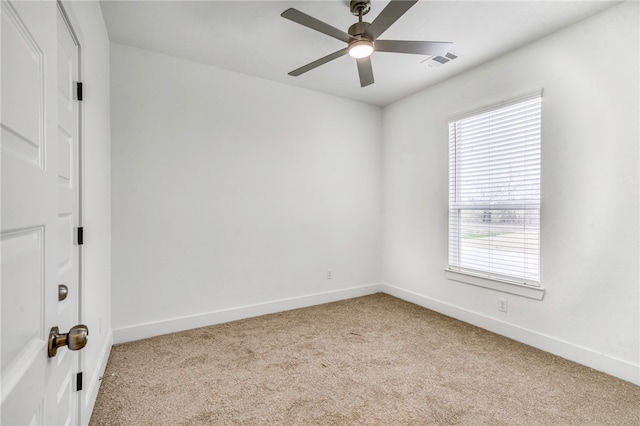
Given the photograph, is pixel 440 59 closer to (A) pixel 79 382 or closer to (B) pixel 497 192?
(B) pixel 497 192

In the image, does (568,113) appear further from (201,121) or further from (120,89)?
(120,89)

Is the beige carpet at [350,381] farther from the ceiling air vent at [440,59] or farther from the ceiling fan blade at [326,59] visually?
the ceiling air vent at [440,59]

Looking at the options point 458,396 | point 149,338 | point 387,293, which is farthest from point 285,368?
point 387,293

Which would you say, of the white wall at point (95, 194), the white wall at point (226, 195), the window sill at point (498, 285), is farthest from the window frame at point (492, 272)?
the white wall at point (95, 194)

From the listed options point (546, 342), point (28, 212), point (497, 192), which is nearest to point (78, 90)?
point (28, 212)

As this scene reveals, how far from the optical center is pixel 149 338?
2.83m

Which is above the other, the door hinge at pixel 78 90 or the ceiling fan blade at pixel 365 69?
the ceiling fan blade at pixel 365 69

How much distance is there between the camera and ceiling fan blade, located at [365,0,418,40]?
1.68 m

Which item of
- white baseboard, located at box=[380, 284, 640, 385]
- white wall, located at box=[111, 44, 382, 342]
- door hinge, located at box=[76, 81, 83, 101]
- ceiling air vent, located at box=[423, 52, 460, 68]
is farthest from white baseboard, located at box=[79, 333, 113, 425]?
ceiling air vent, located at box=[423, 52, 460, 68]

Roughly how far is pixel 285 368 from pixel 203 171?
2024 millimetres

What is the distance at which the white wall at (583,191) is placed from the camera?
7.23 feet

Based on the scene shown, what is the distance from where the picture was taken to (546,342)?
2617mm

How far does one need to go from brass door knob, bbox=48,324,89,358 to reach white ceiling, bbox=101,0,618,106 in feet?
7.65

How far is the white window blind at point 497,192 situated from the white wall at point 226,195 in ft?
4.14
